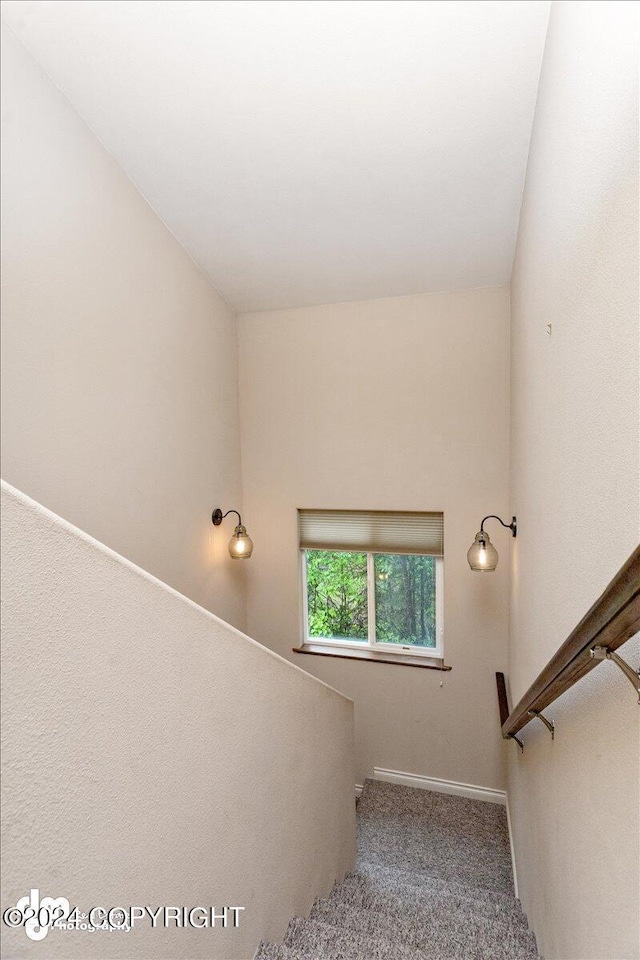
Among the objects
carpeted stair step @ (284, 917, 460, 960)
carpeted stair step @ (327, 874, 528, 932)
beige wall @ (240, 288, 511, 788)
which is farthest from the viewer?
beige wall @ (240, 288, 511, 788)

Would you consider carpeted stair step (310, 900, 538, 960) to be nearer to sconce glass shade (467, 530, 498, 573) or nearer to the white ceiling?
sconce glass shade (467, 530, 498, 573)

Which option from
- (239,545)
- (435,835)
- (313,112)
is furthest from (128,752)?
(435,835)

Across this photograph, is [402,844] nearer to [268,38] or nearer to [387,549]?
[387,549]

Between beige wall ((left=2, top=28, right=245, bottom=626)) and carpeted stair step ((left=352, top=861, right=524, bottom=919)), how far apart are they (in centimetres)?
192

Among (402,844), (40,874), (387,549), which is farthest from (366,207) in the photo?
(402,844)

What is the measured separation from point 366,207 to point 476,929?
337 cm

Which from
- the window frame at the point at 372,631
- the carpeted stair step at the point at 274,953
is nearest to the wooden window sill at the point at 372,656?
A: the window frame at the point at 372,631

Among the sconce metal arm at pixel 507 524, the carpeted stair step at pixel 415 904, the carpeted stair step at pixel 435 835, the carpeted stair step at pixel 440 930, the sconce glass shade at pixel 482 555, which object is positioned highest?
the sconce metal arm at pixel 507 524

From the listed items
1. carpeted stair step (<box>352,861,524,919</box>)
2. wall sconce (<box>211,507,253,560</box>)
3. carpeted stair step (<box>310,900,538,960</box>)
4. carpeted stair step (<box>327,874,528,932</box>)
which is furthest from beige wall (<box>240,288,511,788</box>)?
carpeted stair step (<box>310,900,538,960</box>)

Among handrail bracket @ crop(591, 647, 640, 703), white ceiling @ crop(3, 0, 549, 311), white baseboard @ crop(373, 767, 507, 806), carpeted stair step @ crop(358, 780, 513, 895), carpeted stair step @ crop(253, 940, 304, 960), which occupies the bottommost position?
carpeted stair step @ crop(358, 780, 513, 895)

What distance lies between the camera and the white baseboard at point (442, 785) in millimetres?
3719

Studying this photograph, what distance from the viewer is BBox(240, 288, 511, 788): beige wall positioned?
354 cm

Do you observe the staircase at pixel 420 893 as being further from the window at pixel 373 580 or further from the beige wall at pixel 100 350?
the beige wall at pixel 100 350

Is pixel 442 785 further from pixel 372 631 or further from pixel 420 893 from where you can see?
pixel 420 893
